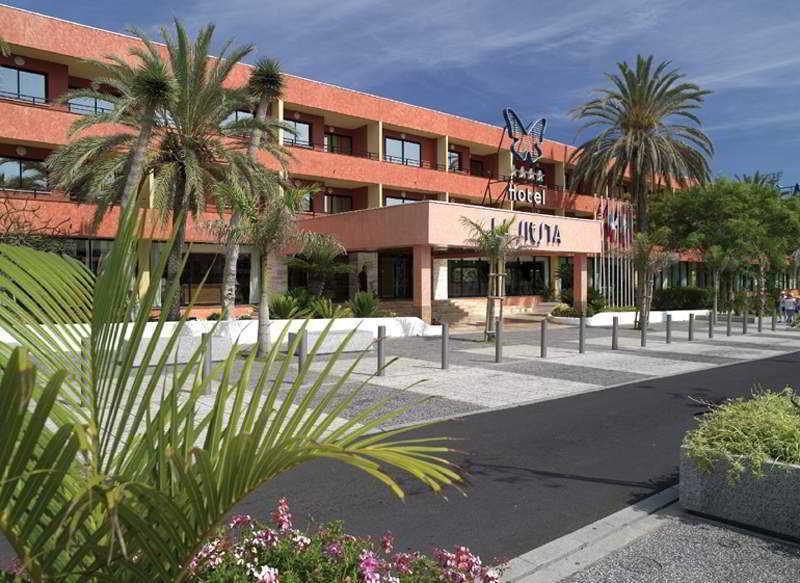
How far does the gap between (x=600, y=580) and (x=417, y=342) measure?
15639 millimetres

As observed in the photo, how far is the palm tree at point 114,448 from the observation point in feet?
4.29

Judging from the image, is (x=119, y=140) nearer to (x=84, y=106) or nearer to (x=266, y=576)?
(x=84, y=106)

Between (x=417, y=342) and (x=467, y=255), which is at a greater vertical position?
(x=467, y=255)

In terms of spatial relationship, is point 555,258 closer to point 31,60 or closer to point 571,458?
point 31,60

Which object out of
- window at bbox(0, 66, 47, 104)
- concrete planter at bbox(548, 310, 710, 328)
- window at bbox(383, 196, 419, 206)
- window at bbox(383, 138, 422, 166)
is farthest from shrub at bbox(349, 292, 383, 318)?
window at bbox(0, 66, 47, 104)

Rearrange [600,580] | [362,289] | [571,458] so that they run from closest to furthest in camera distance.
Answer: [600,580] < [571,458] < [362,289]

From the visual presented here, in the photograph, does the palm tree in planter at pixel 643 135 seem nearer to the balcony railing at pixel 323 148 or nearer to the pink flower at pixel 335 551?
the balcony railing at pixel 323 148

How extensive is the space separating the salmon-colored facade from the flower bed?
496 inches

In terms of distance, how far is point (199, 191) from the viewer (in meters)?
17.2

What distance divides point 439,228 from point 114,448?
20.1 m

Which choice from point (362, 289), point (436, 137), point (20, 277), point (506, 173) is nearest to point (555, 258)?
point (506, 173)

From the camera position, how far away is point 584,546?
4352 mm

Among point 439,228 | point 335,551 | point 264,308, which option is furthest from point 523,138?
point 335,551

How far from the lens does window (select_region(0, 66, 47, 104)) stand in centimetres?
2166
